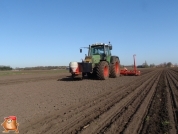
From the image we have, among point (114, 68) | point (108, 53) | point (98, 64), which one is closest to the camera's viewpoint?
point (98, 64)

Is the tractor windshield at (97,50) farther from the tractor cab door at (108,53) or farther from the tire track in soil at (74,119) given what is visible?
the tire track in soil at (74,119)

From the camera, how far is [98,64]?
1609cm

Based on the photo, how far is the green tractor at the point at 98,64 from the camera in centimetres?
1581

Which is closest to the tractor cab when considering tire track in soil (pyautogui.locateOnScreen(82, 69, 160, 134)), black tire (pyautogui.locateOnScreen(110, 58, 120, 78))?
black tire (pyautogui.locateOnScreen(110, 58, 120, 78))

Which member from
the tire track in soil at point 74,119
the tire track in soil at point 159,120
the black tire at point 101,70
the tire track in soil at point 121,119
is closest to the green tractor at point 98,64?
the black tire at point 101,70

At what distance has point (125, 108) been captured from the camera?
6.96 meters

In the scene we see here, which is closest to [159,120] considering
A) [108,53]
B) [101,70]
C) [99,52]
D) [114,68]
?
[101,70]

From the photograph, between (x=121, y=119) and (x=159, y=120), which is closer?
(x=159, y=120)

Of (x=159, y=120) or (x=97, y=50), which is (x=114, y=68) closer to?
(x=97, y=50)

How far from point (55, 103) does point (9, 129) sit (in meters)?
3.39

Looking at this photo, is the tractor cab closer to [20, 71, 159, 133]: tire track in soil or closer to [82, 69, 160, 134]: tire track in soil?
[20, 71, 159, 133]: tire track in soil

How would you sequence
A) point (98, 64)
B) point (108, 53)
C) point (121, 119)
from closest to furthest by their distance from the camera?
point (121, 119) → point (98, 64) → point (108, 53)

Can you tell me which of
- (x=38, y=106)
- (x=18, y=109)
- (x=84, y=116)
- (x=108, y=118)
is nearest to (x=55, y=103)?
(x=38, y=106)

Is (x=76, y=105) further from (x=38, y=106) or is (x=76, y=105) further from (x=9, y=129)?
(x=9, y=129)
